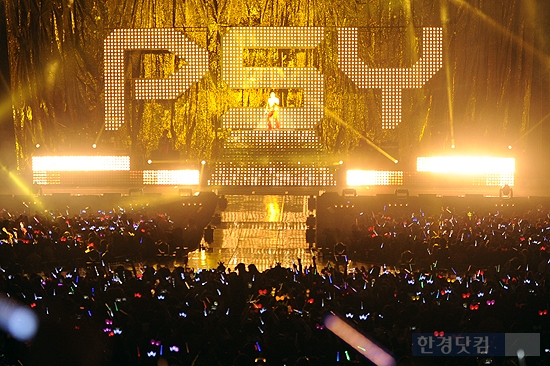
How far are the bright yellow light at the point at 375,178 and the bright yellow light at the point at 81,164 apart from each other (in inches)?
214

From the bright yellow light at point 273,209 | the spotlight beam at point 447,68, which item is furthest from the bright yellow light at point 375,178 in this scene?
the bright yellow light at point 273,209

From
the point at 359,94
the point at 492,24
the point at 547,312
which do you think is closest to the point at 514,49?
the point at 492,24

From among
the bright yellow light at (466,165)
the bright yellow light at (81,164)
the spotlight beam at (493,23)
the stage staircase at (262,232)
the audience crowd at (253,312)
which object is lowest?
the audience crowd at (253,312)

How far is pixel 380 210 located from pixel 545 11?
795cm

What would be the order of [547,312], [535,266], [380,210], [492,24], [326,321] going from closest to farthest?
1. [326,321]
2. [547,312]
3. [535,266]
4. [380,210]
5. [492,24]

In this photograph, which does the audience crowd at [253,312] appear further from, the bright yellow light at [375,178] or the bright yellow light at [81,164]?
the bright yellow light at [81,164]

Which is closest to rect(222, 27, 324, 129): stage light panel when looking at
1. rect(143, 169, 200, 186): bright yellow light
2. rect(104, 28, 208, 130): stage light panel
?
rect(104, 28, 208, 130): stage light panel

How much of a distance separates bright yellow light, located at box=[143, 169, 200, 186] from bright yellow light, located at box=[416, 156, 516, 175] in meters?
5.37

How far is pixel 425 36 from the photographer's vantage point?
1958 centimetres

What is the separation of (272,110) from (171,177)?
9.44ft

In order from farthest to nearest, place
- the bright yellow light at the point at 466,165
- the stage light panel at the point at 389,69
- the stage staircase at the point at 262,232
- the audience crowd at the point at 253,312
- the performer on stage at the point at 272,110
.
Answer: the performer on stage at the point at 272,110 < the stage light panel at the point at 389,69 < the bright yellow light at the point at 466,165 < the stage staircase at the point at 262,232 < the audience crowd at the point at 253,312

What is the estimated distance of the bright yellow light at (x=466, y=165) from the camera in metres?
19.5

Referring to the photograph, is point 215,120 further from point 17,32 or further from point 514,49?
point 514,49

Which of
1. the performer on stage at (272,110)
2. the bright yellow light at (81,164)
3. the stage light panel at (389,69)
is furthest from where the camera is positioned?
the bright yellow light at (81,164)
